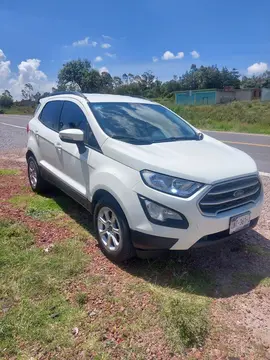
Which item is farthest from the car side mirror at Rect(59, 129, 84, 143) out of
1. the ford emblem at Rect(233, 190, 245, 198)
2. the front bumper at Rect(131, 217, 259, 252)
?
the ford emblem at Rect(233, 190, 245, 198)

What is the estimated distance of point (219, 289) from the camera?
111 inches

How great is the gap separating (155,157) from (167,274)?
116 centimetres

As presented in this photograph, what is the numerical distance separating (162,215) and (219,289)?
0.90 metres

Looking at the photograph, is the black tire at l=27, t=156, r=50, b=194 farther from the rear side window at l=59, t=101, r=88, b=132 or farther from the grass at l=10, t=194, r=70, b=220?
the rear side window at l=59, t=101, r=88, b=132

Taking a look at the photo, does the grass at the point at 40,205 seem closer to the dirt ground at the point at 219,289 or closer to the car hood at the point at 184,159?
the dirt ground at the point at 219,289

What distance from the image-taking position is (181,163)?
9.27 ft

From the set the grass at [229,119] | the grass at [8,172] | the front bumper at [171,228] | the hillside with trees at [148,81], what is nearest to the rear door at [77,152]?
the front bumper at [171,228]

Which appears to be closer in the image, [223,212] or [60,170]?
[223,212]

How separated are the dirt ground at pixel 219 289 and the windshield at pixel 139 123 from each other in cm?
134

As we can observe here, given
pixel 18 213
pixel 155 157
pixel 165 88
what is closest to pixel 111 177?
pixel 155 157

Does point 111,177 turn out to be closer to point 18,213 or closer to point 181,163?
point 181,163

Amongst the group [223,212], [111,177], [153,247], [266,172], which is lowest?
[266,172]

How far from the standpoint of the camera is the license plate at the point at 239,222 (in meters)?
2.85

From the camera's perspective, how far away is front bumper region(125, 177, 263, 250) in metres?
2.62
